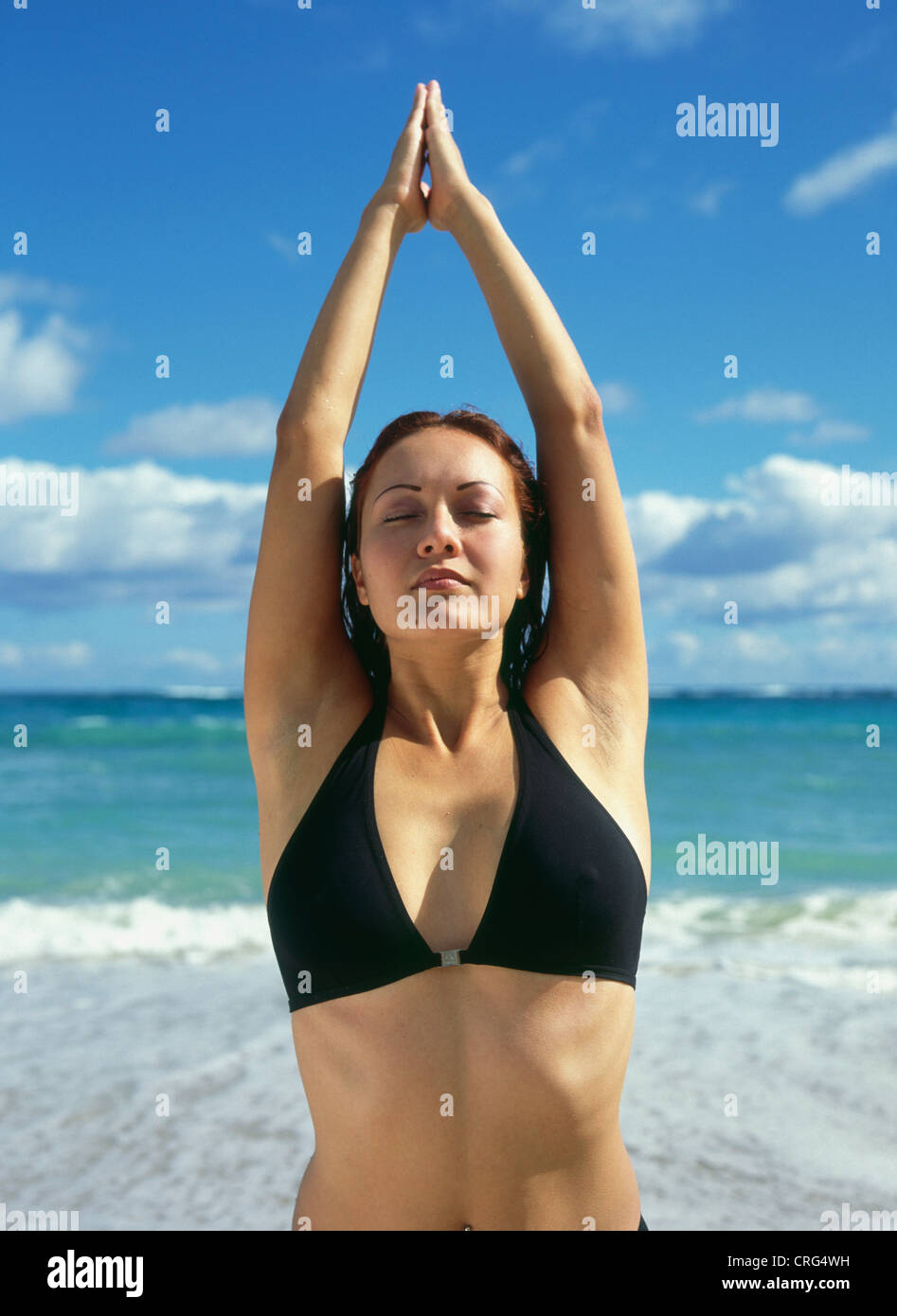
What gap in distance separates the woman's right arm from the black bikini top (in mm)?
275

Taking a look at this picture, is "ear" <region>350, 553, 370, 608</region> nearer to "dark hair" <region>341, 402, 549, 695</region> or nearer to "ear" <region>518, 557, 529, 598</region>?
"dark hair" <region>341, 402, 549, 695</region>

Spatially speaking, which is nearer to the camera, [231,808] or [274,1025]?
[274,1025]

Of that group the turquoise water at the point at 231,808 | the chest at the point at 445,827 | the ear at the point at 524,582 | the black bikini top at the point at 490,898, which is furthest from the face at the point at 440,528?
the turquoise water at the point at 231,808

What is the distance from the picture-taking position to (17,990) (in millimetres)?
7227

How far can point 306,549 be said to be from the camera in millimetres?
2326

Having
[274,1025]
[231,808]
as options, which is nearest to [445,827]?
[274,1025]

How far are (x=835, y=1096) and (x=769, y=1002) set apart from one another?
141cm

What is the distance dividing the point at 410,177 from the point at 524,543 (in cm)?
113

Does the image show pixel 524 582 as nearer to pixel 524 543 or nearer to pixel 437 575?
pixel 524 543

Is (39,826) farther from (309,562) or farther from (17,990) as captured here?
(309,562)

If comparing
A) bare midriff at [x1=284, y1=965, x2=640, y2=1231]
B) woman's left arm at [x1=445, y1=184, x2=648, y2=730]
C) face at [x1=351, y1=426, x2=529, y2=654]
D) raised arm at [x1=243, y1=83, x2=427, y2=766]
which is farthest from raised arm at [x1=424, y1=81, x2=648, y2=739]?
bare midriff at [x1=284, y1=965, x2=640, y2=1231]

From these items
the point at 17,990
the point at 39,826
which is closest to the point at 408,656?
the point at 17,990

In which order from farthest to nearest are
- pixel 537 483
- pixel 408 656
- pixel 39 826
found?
pixel 39 826 < pixel 537 483 < pixel 408 656

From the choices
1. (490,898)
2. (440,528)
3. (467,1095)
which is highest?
(440,528)
